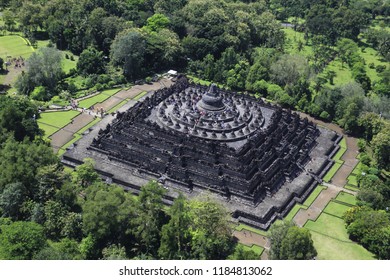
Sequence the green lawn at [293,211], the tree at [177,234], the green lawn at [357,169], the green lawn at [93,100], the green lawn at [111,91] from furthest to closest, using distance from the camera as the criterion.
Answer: the green lawn at [111,91] → the green lawn at [93,100] → the green lawn at [357,169] → the green lawn at [293,211] → the tree at [177,234]

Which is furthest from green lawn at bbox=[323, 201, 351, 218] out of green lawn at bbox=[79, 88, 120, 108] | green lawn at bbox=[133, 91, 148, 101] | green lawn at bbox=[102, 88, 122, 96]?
green lawn at bbox=[102, 88, 122, 96]

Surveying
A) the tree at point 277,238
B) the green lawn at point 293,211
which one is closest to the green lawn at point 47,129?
the green lawn at point 293,211

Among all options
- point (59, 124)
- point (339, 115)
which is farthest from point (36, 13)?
point (339, 115)

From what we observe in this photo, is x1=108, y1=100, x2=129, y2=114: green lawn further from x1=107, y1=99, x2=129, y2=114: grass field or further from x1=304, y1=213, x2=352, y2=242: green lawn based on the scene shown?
x1=304, y1=213, x2=352, y2=242: green lawn

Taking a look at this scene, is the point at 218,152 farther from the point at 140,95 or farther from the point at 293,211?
the point at 140,95

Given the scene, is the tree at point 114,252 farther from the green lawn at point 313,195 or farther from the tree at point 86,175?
the green lawn at point 313,195

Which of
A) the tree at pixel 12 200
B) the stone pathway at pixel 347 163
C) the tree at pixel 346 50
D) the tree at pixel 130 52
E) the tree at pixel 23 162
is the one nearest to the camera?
the tree at pixel 12 200
